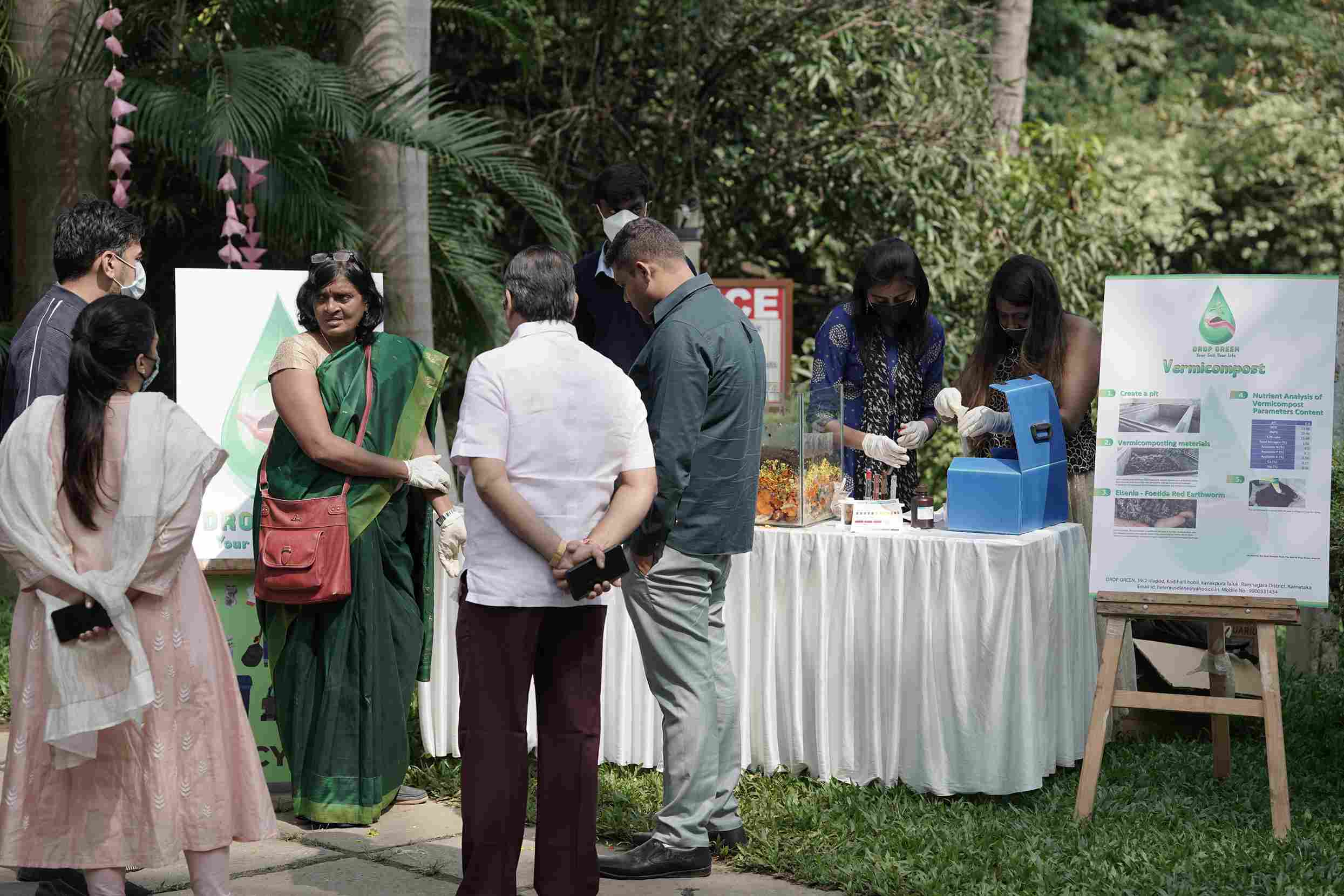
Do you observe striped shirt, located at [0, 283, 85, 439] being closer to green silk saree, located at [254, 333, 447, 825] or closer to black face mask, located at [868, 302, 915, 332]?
green silk saree, located at [254, 333, 447, 825]

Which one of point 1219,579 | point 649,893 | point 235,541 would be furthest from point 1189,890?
point 235,541

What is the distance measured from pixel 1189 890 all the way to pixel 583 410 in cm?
204

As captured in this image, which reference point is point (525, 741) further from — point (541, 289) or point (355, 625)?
point (355, 625)

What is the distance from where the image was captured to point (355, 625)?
4.59 metres

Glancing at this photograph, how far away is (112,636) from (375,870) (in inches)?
47.5

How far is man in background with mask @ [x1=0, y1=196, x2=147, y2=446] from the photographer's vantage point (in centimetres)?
390

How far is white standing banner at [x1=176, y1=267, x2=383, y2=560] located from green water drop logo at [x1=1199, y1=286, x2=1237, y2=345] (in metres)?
2.63

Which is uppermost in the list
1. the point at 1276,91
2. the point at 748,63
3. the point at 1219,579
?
the point at 1276,91

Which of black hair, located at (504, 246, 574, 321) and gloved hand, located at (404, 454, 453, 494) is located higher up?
black hair, located at (504, 246, 574, 321)

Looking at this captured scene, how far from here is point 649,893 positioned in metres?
3.96

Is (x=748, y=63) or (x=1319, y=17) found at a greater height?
(x=1319, y=17)

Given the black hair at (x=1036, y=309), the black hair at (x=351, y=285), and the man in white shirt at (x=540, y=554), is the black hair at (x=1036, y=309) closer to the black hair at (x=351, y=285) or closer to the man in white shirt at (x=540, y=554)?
the man in white shirt at (x=540, y=554)

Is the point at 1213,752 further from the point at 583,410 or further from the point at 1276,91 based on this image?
the point at 1276,91

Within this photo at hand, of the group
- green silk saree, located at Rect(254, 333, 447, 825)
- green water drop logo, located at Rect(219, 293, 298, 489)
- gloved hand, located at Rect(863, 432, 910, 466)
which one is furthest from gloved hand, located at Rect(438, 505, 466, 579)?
gloved hand, located at Rect(863, 432, 910, 466)
